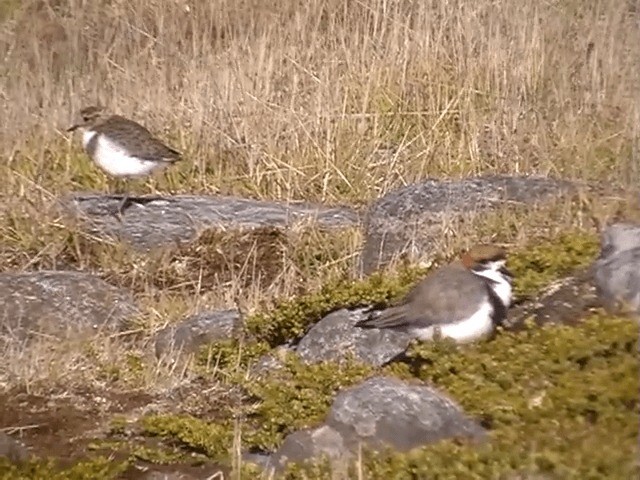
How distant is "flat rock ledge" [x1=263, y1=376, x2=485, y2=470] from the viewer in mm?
5293

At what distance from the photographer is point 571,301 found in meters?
6.75

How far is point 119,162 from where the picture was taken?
10.3m

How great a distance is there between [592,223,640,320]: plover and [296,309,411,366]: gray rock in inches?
41.9

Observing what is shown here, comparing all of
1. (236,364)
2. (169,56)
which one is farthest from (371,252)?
(169,56)

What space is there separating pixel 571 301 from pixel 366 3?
6.69 meters

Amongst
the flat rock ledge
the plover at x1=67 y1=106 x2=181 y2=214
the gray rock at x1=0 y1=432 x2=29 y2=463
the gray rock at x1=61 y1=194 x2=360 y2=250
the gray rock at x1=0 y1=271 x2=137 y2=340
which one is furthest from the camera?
the plover at x1=67 y1=106 x2=181 y2=214

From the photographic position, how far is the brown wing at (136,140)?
1032 centimetres

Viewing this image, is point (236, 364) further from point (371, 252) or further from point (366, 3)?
point (366, 3)

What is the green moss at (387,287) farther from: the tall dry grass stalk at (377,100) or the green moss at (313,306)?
the tall dry grass stalk at (377,100)

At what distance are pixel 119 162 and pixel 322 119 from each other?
1801mm

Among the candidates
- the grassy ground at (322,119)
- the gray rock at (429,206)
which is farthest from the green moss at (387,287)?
the gray rock at (429,206)

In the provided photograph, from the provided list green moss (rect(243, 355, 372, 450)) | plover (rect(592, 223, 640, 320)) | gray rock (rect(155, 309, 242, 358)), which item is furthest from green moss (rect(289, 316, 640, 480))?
gray rock (rect(155, 309, 242, 358))

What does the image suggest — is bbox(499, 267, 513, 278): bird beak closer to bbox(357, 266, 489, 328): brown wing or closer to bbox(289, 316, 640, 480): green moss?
bbox(357, 266, 489, 328): brown wing

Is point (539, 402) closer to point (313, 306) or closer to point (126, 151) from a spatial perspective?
point (313, 306)
